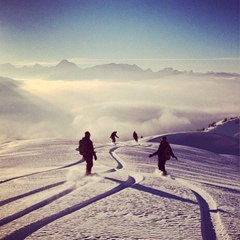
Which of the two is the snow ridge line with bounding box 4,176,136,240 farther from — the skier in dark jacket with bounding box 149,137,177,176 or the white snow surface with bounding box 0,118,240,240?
the skier in dark jacket with bounding box 149,137,177,176

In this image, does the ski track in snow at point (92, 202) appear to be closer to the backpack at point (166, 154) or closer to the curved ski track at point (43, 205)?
the curved ski track at point (43, 205)

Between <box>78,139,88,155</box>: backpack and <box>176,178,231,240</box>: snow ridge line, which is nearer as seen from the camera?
<box>176,178,231,240</box>: snow ridge line

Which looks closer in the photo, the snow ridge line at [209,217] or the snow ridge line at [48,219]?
the snow ridge line at [48,219]

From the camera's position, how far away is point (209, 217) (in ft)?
24.6

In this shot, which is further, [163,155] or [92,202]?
[163,155]

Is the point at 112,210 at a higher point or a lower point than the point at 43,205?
lower

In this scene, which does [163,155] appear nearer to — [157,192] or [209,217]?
[157,192]

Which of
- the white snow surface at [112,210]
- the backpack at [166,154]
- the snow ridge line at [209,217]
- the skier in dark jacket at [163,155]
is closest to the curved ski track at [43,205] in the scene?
the white snow surface at [112,210]

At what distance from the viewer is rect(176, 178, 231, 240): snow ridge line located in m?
6.32

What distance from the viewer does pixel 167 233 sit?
618cm

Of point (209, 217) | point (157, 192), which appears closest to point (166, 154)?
point (157, 192)

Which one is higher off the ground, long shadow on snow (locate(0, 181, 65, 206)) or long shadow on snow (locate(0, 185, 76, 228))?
long shadow on snow (locate(0, 181, 65, 206))

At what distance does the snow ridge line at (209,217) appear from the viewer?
632cm

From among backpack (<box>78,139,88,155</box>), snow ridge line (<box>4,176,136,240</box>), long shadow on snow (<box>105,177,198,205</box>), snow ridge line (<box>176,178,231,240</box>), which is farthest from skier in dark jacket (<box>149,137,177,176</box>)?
snow ridge line (<box>4,176,136,240</box>)
